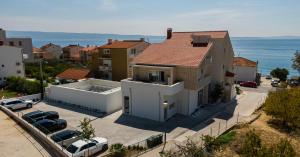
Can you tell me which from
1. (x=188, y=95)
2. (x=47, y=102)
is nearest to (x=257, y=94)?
(x=188, y=95)

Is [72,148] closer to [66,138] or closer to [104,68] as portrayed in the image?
[66,138]

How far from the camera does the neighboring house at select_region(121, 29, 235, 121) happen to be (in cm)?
3180

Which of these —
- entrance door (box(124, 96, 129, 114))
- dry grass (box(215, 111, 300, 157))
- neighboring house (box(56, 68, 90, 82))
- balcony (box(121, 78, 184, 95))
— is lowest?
dry grass (box(215, 111, 300, 157))

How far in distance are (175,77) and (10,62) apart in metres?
39.5

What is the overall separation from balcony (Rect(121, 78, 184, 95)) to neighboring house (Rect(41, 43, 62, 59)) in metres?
81.8

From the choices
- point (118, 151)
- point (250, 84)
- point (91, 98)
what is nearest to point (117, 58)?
point (91, 98)

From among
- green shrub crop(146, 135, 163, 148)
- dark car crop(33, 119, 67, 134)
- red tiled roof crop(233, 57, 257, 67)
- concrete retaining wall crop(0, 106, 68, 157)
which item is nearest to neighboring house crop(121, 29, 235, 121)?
green shrub crop(146, 135, 163, 148)

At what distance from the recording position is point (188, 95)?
3312 cm

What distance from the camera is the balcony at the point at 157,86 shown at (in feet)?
99.7

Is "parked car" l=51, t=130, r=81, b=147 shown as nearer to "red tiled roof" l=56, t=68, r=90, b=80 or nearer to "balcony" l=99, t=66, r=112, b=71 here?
"red tiled roof" l=56, t=68, r=90, b=80

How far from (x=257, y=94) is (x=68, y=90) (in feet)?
108

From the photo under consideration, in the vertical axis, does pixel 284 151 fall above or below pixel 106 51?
below

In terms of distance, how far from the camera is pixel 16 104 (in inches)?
1446

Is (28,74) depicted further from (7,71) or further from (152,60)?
(152,60)
